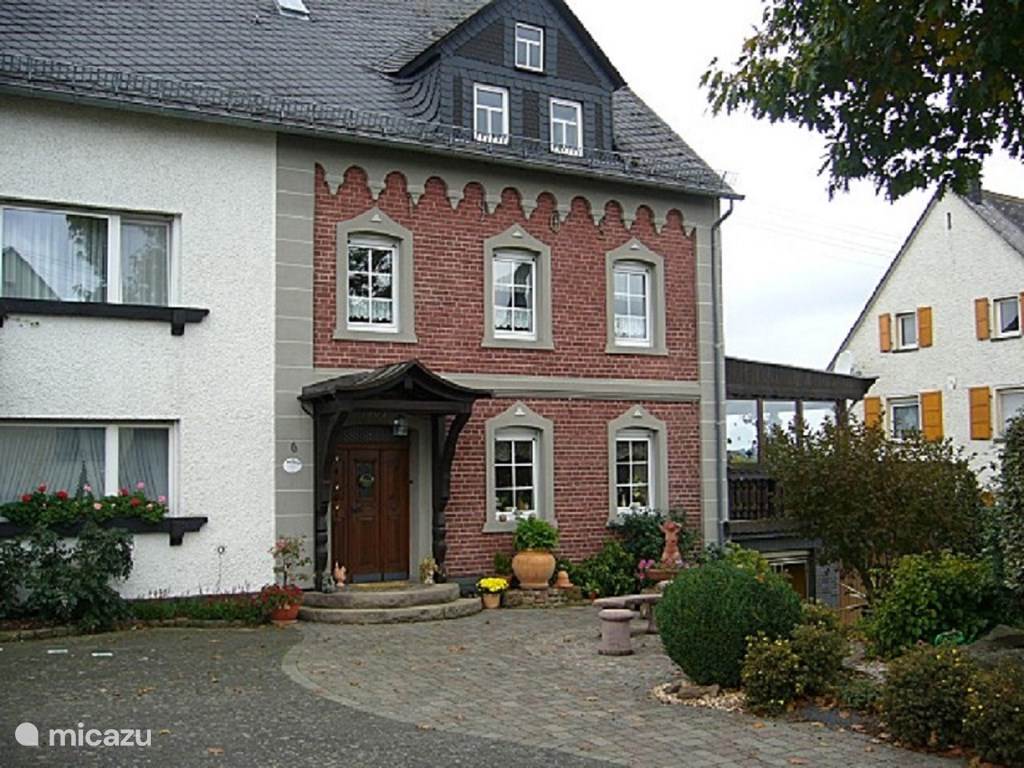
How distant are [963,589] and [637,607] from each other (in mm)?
5023

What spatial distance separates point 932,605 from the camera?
10703mm

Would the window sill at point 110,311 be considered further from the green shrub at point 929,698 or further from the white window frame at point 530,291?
the green shrub at point 929,698

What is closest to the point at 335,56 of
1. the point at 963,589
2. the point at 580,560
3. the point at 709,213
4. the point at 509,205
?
the point at 509,205

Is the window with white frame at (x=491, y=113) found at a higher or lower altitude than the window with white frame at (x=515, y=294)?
higher

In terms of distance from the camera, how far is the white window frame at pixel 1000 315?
98.1 ft

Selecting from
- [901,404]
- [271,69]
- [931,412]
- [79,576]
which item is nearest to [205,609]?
[79,576]

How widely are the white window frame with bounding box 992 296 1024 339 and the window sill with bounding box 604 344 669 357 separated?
1487cm

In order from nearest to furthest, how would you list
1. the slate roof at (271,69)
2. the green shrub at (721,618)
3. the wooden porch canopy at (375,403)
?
the green shrub at (721,618), the slate roof at (271,69), the wooden porch canopy at (375,403)

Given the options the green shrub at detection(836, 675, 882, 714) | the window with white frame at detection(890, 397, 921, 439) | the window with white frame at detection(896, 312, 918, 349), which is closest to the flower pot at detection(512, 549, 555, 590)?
the green shrub at detection(836, 675, 882, 714)

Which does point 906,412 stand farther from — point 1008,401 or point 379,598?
point 379,598

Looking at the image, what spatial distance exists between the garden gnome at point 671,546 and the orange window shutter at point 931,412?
53.3 feet

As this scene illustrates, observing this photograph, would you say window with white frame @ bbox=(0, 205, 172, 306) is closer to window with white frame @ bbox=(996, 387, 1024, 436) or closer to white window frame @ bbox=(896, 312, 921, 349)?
window with white frame @ bbox=(996, 387, 1024, 436)

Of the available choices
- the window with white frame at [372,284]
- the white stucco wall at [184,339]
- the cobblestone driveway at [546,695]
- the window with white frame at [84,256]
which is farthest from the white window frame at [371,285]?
the cobblestone driveway at [546,695]

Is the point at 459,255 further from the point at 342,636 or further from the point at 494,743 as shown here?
the point at 494,743
